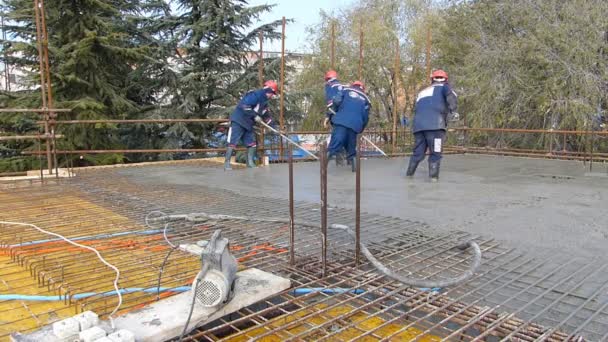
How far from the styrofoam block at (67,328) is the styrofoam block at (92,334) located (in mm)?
51

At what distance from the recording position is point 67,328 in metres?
1.73

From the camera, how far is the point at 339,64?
50.2 feet

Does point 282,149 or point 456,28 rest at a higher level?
point 456,28

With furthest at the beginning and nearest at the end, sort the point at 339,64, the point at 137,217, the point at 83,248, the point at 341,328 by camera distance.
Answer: the point at 339,64
the point at 137,217
the point at 83,248
the point at 341,328

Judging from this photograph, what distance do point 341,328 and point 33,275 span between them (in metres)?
1.80

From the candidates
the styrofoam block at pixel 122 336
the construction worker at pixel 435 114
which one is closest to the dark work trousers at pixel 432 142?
the construction worker at pixel 435 114

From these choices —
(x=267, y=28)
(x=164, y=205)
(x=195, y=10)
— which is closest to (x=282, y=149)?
(x=164, y=205)

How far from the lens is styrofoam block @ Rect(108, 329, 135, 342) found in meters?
1.67

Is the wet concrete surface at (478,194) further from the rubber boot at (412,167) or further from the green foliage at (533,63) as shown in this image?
the green foliage at (533,63)

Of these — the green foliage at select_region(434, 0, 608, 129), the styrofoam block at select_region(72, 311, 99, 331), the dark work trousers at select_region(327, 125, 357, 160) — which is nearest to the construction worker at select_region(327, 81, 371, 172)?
the dark work trousers at select_region(327, 125, 357, 160)

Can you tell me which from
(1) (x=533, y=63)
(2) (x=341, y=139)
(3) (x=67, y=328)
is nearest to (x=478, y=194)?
(2) (x=341, y=139)

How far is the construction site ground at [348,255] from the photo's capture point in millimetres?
2096

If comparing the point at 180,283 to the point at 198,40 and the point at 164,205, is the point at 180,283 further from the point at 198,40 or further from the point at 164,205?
the point at 198,40

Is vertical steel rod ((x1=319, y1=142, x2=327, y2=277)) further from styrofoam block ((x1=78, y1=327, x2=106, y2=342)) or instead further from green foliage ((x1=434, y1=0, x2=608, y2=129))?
green foliage ((x1=434, y1=0, x2=608, y2=129))
